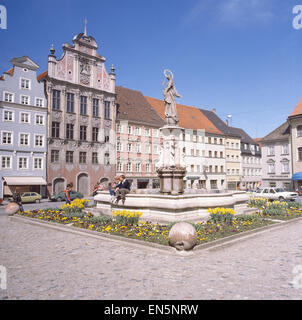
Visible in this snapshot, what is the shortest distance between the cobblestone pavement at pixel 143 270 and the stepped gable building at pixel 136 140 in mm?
34035

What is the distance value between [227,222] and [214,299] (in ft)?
22.3

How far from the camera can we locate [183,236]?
25.9 feet

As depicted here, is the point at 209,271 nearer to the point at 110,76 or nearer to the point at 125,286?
the point at 125,286

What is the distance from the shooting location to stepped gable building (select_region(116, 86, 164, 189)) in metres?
44.1

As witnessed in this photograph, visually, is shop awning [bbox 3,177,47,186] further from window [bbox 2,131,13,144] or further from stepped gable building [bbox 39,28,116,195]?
window [bbox 2,131,13,144]

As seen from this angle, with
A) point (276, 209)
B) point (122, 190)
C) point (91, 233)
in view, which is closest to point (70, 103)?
point (122, 190)

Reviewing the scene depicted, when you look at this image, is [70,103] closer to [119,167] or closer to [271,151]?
[119,167]

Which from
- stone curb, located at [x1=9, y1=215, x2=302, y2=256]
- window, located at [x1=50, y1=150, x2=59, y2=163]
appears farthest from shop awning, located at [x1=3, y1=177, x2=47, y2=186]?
stone curb, located at [x1=9, y1=215, x2=302, y2=256]

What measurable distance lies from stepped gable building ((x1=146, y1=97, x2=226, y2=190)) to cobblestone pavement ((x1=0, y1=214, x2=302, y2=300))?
137 ft

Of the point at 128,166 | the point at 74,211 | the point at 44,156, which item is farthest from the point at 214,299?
the point at 128,166

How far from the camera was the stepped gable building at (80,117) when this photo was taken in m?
37.3

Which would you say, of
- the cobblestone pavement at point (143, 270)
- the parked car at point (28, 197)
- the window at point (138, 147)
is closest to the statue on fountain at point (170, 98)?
the cobblestone pavement at point (143, 270)

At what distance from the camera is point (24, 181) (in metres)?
34.1

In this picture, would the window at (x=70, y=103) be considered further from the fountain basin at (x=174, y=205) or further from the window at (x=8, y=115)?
the fountain basin at (x=174, y=205)
